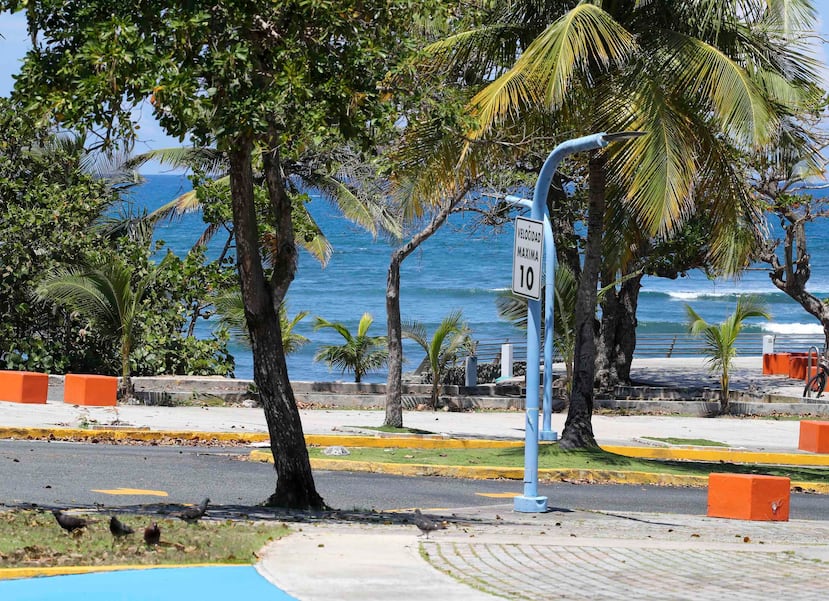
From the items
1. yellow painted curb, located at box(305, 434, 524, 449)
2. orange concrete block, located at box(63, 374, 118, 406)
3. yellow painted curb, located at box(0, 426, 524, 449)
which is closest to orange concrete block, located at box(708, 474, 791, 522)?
yellow painted curb, located at box(305, 434, 524, 449)

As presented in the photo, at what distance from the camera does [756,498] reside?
506 inches

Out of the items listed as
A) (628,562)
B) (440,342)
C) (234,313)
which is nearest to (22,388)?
(234,313)

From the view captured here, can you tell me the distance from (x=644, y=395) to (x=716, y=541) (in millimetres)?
17132

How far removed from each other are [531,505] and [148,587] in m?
5.77

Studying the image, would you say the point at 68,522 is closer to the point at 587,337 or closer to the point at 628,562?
the point at 628,562

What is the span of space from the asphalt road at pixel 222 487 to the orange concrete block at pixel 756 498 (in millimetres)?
903

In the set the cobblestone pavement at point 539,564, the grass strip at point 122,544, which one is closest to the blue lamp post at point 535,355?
the cobblestone pavement at point 539,564

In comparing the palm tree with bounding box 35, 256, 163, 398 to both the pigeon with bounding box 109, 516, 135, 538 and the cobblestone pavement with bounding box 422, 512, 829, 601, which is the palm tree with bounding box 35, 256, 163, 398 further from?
the pigeon with bounding box 109, 516, 135, 538

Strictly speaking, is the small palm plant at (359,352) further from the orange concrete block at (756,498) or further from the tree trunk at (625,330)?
the orange concrete block at (756,498)

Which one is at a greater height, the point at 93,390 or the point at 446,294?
the point at 446,294

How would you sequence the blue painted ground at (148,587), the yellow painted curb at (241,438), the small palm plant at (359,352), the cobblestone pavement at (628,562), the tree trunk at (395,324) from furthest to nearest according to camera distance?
1. the small palm plant at (359,352)
2. the tree trunk at (395,324)
3. the yellow painted curb at (241,438)
4. the cobblestone pavement at (628,562)
5. the blue painted ground at (148,587)

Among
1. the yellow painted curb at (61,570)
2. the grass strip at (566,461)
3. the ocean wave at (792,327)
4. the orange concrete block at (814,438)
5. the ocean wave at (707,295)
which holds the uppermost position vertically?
the ocean wave at (707,295)

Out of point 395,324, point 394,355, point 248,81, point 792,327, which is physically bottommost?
point 394,355

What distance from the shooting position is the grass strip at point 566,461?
16.5m
